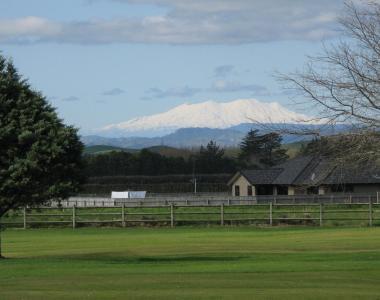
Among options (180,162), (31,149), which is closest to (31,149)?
(31,149)

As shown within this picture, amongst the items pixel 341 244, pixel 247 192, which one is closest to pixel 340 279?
pixel 341 244

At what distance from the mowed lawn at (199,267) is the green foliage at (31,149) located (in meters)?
2.00

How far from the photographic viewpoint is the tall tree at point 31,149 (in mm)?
22484

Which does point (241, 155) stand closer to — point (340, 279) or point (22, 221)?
point (22, 221)

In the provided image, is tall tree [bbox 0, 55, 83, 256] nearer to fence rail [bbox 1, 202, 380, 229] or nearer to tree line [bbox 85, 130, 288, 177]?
fence rail [bbox 1, 202, 380, 229]

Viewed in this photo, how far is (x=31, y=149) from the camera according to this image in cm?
2266

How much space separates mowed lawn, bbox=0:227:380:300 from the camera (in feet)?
46.2

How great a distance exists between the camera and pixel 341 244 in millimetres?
31984

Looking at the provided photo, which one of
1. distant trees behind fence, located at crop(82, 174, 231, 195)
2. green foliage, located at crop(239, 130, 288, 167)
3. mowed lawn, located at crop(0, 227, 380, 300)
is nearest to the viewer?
mowed lawn, located at crop(0, 227, 380, 300)

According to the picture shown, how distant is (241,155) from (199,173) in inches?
417

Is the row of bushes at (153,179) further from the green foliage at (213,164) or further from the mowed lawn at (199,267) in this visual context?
the mowed lawn at (199,267)

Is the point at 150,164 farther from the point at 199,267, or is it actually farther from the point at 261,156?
the point at 199,267

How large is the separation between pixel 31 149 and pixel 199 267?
597 centimetres

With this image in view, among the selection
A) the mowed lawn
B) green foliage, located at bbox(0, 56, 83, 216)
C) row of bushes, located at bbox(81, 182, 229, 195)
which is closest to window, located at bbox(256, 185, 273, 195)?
row of bushes, located at bbox(81, 182, 229, 195)
